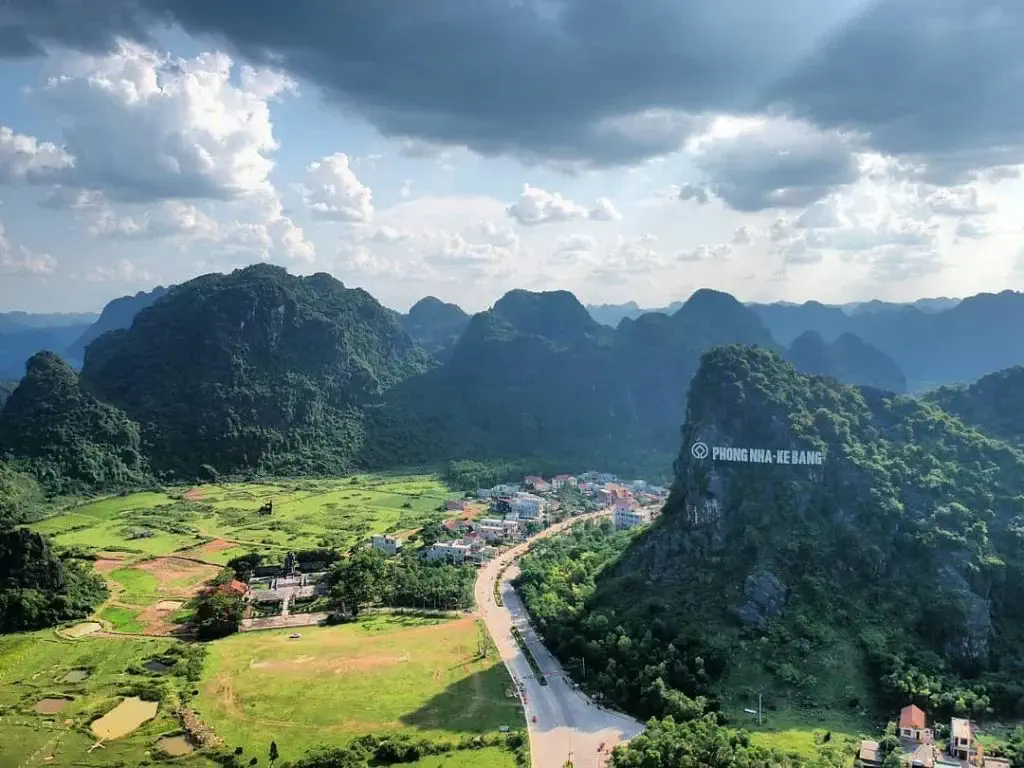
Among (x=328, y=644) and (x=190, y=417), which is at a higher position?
(x=190, y=417)

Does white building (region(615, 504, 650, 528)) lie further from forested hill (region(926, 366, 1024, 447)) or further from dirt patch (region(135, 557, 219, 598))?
dirt patch (region(135, 557, 219, 598))

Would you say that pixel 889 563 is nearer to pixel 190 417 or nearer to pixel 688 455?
pixel 688 455

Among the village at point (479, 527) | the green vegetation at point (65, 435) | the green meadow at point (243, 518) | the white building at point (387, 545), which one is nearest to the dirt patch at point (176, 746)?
the village at point (479, 527)

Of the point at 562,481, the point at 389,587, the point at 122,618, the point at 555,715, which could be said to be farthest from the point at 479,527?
the point at 555,715

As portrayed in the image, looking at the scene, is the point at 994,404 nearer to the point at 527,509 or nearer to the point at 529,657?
the point at 527,509

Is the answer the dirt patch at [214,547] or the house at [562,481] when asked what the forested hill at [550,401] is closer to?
the house at [562,481]

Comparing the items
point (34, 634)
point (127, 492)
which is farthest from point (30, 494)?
point (34, 634)
